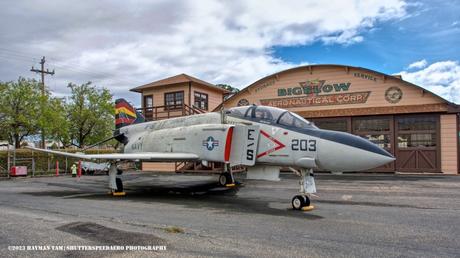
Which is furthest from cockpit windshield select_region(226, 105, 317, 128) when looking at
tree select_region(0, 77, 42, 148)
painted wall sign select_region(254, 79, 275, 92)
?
tree select_region(0, 77, 42, 148)

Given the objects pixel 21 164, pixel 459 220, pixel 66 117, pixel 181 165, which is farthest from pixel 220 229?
pixel 66 117

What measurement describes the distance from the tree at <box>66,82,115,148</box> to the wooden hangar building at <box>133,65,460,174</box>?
91.5ft

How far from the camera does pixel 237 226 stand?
7145 mm

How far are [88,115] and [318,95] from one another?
32038 millimetres

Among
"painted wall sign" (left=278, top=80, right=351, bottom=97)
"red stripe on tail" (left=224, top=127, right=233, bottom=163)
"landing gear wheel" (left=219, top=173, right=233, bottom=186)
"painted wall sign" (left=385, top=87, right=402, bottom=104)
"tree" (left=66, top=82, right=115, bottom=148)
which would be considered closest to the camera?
"red stripe on tail" (left=224, top=127, right=233, bottom=163)

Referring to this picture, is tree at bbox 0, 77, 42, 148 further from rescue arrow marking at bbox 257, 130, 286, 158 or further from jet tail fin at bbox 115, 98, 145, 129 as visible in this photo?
rescue arrow marking at bbox 257, 130, 286, 158

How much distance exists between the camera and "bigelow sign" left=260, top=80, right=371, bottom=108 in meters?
24.0

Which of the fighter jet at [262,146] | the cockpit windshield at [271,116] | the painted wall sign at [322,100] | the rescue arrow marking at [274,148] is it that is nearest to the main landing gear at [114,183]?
the fighter jet at [262,146]

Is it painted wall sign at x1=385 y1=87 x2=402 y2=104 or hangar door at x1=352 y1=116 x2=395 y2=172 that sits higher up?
painted wall sign at x1=385 y1=87 x2=402 y2=104

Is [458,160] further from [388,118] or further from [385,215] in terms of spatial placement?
[385,215]

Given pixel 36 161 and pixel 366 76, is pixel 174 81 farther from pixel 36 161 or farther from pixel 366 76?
pixel 366 76

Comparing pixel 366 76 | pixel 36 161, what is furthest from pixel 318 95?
pixel 36 161

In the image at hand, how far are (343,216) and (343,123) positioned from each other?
1662cm

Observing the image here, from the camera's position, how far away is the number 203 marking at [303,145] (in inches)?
361
